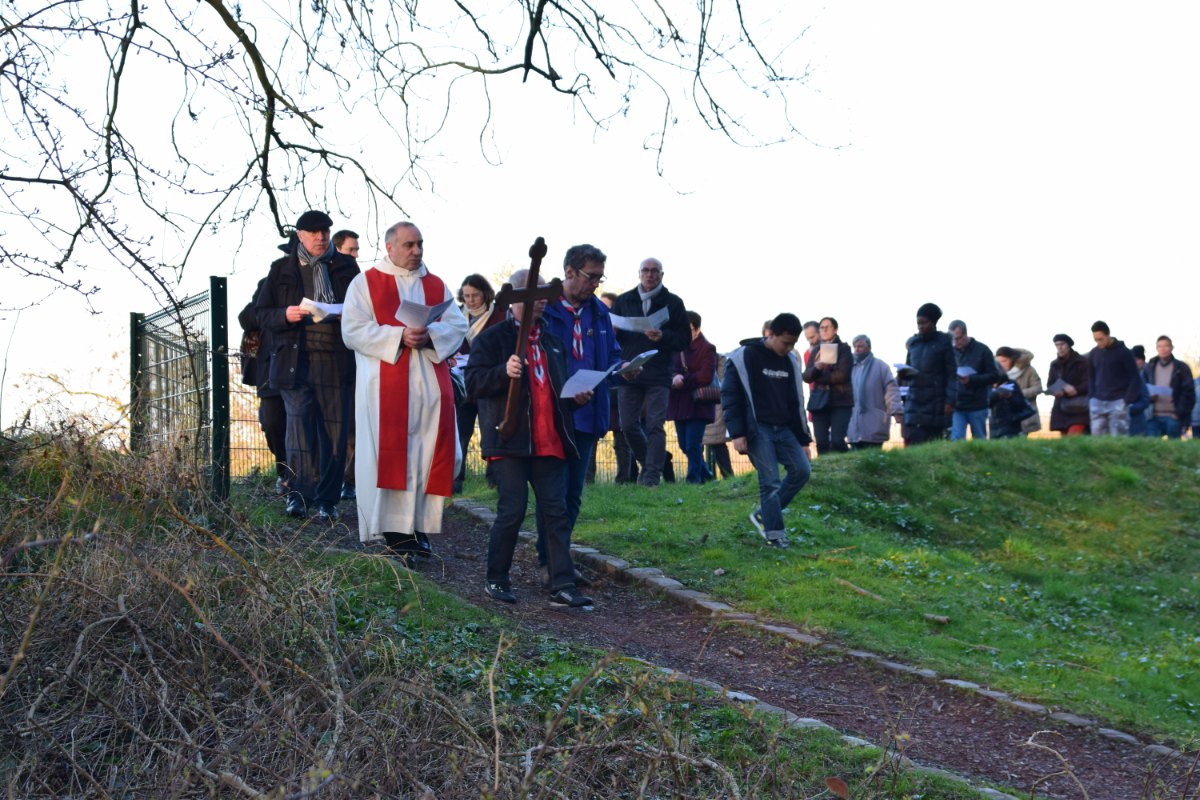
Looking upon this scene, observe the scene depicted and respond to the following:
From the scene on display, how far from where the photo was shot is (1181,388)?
20562 mm

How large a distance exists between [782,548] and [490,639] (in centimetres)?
450

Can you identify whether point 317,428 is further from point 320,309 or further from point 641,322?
point 641,322

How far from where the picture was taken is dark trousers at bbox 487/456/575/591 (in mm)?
8117

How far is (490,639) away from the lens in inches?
260

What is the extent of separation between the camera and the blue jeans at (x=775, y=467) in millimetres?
10492

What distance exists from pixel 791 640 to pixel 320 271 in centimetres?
437

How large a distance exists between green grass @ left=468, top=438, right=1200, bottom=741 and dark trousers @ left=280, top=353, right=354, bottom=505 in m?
2.40

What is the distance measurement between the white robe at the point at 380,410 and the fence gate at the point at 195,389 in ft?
2.86

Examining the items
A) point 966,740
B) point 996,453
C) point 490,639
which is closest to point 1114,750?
point 966,740

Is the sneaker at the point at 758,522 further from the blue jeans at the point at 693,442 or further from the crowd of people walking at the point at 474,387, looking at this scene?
the blue jeans at the point at 693,442

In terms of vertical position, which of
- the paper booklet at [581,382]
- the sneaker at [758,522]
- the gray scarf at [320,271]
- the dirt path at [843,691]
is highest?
the gray scarf at [320,271]

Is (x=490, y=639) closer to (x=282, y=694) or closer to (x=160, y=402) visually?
(x=282, y=694)

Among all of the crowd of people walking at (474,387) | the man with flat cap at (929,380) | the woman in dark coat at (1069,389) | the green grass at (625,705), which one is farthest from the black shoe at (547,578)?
the woman in dark coat at (1069,389)

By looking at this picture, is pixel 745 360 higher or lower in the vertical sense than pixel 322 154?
lower
